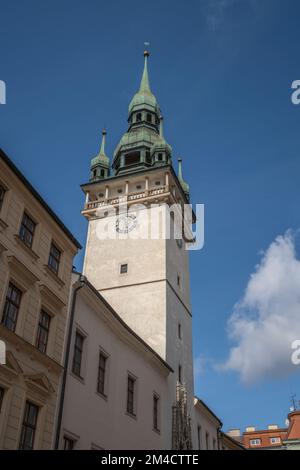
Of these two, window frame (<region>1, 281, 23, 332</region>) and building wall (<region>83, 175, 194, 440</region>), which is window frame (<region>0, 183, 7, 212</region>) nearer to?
window frame (<region>1, 281, 23, 332</region>)

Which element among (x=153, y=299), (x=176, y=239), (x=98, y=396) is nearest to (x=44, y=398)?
(x=98, y=396)

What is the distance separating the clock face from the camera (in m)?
35.4

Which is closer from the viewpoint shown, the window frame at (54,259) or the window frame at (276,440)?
the window frame at (54,259)

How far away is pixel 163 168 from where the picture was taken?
3669 centimetres

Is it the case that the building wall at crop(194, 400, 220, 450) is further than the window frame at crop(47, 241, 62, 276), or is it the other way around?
the building wall at crop(194, 400, 220, 450)

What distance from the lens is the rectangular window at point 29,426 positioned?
13852 millimetres

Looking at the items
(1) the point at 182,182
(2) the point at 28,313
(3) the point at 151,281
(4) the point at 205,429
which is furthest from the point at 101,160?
(2) the point at 28,313

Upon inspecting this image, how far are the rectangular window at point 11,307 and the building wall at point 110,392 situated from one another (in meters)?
3.37

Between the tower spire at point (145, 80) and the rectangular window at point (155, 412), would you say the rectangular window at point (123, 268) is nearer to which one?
the rectangular window at point (155, 412)

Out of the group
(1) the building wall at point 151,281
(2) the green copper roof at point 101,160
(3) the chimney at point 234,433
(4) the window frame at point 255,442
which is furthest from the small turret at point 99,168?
(3) the chimney at point 234,433

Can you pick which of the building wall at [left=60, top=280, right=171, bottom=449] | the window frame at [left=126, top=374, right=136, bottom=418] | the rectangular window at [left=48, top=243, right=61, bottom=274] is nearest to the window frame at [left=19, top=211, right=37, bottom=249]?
the rectangular window at [left=48, top=243, right=61, bottom=274]

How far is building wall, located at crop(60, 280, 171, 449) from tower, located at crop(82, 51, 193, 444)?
370cm

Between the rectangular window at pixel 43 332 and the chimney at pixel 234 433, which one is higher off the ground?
the chimney at pixel 234 433

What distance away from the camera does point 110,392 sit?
1997 cm
